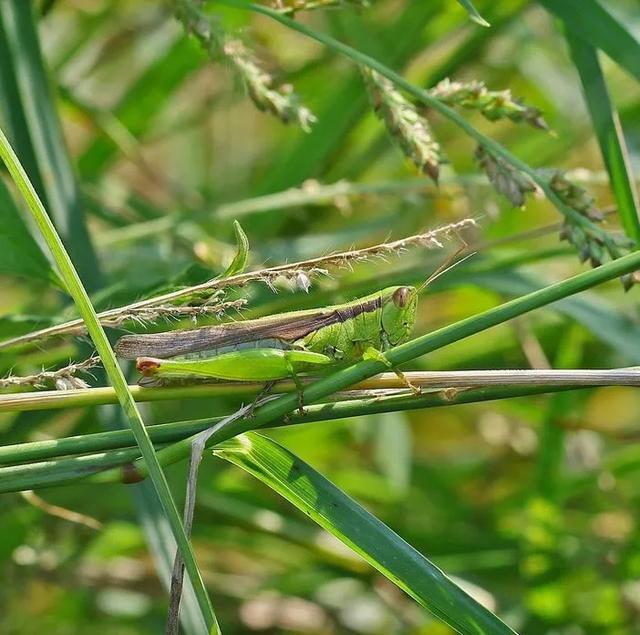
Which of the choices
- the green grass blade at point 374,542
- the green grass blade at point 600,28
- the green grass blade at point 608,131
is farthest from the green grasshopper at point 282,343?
the green grass blade at point 600,28

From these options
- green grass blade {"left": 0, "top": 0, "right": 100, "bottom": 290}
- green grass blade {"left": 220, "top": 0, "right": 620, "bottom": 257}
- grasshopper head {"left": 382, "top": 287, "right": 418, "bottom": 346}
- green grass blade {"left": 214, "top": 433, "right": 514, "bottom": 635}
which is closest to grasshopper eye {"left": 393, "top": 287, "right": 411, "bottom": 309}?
grasshopper head {"left": 382, "top": 287, "right": 418, "bottom": 346}

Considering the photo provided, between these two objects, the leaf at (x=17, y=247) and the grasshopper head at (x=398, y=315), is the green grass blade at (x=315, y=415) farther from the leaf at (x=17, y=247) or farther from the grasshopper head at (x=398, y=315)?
the leaf at (x=17, y=247)

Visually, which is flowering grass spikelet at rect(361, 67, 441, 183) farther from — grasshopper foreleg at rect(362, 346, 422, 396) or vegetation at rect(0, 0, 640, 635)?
grasshopper foreleg at rect(362, 346, 422, 396)

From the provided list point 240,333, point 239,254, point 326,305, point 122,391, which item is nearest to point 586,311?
point 326,305

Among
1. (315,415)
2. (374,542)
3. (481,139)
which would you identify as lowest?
(374,542)

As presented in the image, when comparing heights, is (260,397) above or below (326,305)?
below

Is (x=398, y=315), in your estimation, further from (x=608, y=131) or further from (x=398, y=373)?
(x=608, y=131)

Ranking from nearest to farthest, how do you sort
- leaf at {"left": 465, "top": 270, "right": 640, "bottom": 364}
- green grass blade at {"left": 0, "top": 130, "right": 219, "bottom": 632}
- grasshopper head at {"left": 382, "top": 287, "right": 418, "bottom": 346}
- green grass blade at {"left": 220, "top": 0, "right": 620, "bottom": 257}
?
green grass blade at {"left": 0, "top": 130, "right": 219, "bottom": 632}
green grass blade at {"left": 220, "top": 0, "right": 620, "bottom": 257}
grasshopper head at {"left": 382, "top": 287, "right": 418, "bottom": 346}
leaf at {"left": 465, "top": 270, "right": 640, "bottom": 364}
